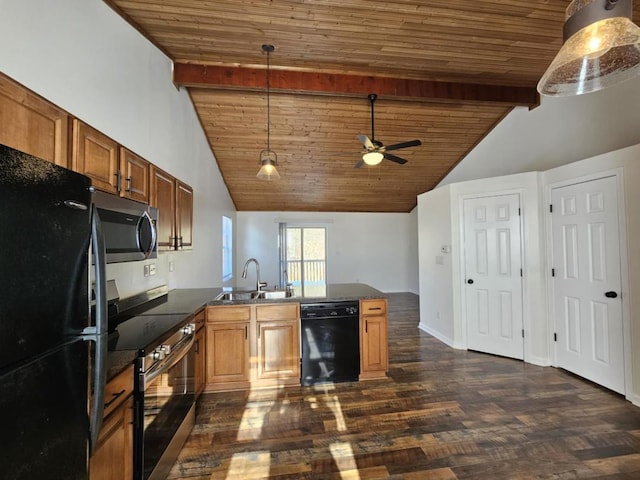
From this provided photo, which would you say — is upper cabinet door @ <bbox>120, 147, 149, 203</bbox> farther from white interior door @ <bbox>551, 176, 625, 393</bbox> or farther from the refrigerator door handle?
white interior door @ <bbox>551, 176, 625, 393</bbox>

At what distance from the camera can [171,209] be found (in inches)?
111

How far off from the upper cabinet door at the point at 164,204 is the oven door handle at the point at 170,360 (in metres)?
0.85

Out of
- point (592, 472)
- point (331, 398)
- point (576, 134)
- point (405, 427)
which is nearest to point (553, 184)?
point (576, 134)

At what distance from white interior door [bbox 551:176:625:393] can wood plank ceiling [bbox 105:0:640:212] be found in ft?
5.35

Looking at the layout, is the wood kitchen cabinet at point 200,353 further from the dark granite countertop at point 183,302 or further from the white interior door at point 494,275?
the white interior door at point 494,275

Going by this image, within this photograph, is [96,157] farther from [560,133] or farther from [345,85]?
[560,133]

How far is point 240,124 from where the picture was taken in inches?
183

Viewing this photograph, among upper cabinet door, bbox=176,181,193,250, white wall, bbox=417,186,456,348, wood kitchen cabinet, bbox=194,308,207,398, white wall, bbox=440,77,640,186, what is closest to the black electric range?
wood kitchen cabinet, bbox=194,308,207,398

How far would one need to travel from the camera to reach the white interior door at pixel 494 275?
3660 millimetres

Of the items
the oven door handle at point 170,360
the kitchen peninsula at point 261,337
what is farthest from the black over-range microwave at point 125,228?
the kitchen peninsula at point 261,337

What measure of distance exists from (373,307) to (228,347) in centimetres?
143

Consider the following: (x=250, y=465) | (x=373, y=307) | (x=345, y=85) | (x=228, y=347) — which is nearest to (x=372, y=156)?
(x=345, y=85)

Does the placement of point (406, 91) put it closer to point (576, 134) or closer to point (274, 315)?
point (576, 134)

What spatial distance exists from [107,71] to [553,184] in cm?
429
